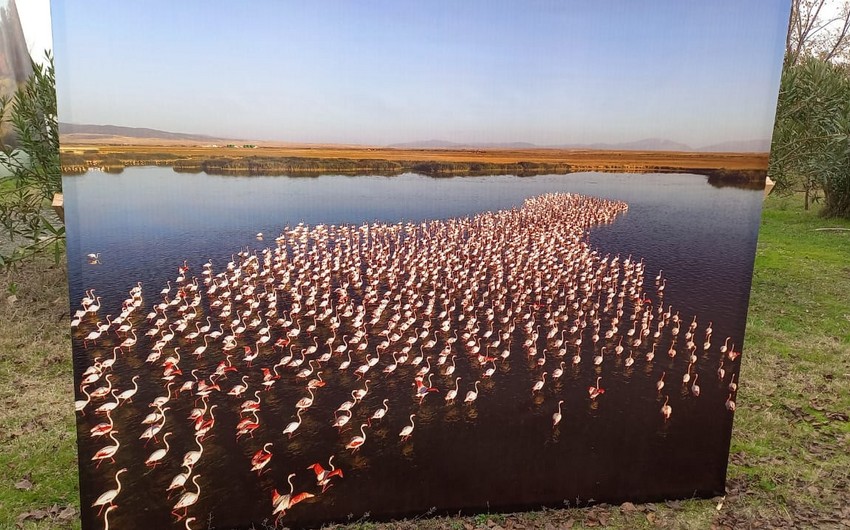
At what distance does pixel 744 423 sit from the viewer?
5.08 metres

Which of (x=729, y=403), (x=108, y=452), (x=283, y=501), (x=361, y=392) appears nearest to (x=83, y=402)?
(x=108, y=452)

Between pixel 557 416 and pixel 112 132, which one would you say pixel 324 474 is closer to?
pixel 557 416

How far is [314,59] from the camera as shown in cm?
288

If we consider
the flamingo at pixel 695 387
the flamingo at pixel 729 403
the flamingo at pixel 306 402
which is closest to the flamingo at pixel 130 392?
the flamingo at pixel 306 402

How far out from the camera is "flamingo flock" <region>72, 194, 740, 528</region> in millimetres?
2924

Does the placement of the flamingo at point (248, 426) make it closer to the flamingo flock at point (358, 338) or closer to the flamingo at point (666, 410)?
the flamingo flock at point (358, 338)

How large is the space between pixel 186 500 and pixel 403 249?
Result: 1.87 m

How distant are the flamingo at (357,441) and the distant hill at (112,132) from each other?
190 cm

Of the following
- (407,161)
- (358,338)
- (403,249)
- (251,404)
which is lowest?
(251,404)

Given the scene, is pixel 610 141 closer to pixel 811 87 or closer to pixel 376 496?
pixel 376 496

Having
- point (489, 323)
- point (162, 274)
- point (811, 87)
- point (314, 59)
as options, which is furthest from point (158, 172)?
point (811, 87)

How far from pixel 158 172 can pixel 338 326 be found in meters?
1.29

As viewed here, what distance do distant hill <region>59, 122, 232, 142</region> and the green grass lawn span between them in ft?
8.17

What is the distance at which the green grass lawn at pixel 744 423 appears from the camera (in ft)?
12.0
